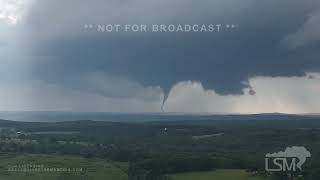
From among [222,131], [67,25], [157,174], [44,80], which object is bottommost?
[157,174]

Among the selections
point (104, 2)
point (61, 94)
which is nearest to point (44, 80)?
point (61, 94)

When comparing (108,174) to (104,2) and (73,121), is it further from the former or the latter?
(104,2)

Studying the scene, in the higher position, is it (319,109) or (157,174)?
(319,109)

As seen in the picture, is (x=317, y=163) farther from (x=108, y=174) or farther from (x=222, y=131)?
(x=108, y=174)
